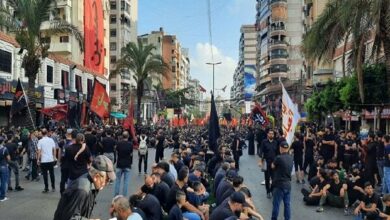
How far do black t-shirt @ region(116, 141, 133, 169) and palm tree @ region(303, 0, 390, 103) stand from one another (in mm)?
8417

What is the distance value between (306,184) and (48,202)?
7732 millimetres

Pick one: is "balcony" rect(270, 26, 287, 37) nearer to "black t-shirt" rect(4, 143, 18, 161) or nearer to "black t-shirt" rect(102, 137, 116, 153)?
"black t-shirt" rect(102, 137, 116, 153)

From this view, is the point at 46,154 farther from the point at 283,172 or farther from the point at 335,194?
the point at 335,194

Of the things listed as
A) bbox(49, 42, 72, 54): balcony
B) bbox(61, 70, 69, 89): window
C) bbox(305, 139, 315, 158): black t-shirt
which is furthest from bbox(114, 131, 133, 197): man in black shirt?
bbox(49, 42, 72, 54): balcony

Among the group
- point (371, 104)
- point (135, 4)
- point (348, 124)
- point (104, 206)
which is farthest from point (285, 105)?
point (135, 4)

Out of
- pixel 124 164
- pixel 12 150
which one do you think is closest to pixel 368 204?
pixel 124 164

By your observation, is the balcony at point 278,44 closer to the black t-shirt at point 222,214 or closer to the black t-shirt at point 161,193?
the black t-shirt at point 161,193

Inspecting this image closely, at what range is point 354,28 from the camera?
56.2 feet

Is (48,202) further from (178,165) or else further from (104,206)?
(178,165)

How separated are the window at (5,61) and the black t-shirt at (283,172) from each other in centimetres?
2372

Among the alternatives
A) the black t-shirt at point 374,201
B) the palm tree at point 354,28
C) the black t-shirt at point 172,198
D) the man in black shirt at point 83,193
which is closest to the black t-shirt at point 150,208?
the black t-shirt at point 172,198

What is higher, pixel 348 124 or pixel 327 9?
pixel 327 9

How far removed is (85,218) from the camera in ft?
14.9

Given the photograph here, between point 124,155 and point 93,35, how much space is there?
38851 mm
